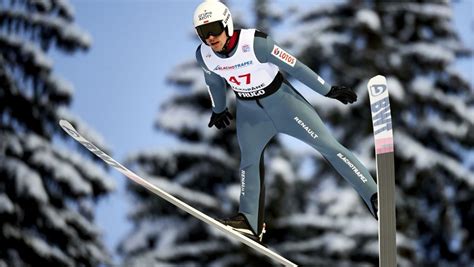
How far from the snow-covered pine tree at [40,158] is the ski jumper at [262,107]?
8713 millimetres

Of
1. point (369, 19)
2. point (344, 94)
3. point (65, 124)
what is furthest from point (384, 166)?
point (369, 19)

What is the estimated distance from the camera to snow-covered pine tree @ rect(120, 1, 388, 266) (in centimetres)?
1469

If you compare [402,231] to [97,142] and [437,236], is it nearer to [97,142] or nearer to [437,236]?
[437,236]

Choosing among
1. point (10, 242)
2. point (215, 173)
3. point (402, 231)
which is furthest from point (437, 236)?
point (10, 242)

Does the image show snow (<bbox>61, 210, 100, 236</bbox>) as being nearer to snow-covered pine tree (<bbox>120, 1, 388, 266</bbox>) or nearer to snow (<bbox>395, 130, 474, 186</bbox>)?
snow-covered pine tree (<bbox>120, 1, 388, 266</bbox>)

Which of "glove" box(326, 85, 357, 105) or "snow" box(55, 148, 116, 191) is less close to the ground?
"snow" box(55, 148, 116, 191)

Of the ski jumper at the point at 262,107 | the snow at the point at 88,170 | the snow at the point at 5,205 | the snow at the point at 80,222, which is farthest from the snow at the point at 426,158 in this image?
the ski jumper at the point at 262,107

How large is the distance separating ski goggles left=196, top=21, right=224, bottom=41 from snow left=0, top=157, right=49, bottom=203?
31.0 ft

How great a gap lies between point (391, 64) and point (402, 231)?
10.0 ft

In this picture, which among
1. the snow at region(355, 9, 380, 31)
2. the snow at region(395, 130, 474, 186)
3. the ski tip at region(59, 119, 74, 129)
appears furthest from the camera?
the snow at region(395, 130, 474, 186)

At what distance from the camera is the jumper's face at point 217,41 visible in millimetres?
4500

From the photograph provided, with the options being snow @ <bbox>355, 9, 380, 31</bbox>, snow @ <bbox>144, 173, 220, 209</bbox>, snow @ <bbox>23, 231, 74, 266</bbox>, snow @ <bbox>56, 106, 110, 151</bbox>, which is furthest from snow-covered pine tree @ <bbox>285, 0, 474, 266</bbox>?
snow @ <bbox>23, 231, 74, 266</bbox>

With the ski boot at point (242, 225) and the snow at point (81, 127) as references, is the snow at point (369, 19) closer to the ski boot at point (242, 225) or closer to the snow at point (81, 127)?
the snow at point (81, 127)

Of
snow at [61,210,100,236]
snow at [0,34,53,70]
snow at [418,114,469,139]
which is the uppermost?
snow at [418,114,469,139]
